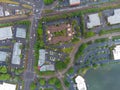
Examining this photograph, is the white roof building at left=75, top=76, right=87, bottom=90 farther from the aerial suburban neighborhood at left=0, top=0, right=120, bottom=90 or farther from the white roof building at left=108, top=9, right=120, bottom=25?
the white roof building at left=108, top=9, right=120, bottom=25

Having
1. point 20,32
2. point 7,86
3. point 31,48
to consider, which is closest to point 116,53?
point 31,48

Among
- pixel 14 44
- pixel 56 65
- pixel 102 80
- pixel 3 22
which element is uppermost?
pixel 3 22

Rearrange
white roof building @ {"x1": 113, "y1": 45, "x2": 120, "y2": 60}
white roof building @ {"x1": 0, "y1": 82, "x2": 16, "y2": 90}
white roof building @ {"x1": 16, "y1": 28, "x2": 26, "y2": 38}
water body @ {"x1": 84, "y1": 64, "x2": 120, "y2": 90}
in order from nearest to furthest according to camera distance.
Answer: white roof building @ {"x1": 0, "y1": 82, "x2": 16, "y2": 90}
white roof building @ {"x1": 113, "y1": 45, "x2": 120, "y2": 60}
white roof building @ {"x1": 16, "y1": 28, "x2": 26, "y2": 38}
water body @ {"x1": 84, "y1": 64, "x2": 120, "y2": 90}

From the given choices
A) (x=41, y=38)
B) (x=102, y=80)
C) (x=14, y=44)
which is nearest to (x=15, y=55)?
(x=14, y=44)

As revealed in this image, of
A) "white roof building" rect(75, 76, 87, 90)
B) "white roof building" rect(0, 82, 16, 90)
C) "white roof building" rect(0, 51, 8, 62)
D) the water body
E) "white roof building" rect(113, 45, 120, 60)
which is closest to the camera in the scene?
"white roof building" rect(75, 76, 87, 90)

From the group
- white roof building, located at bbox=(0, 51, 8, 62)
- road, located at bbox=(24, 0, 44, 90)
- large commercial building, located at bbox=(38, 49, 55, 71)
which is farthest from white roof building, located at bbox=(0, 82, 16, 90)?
large commercial building, located at bbox=(38, 49, 55, 71)

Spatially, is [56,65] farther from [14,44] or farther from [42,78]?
[14,44]

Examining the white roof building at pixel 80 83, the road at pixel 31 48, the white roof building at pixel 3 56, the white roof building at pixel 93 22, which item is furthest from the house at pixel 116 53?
the white roof building at pixel 3 56
